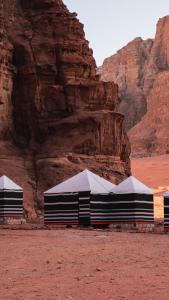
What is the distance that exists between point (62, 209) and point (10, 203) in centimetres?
388

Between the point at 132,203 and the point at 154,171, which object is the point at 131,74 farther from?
the point at 132,203

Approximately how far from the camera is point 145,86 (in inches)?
6629

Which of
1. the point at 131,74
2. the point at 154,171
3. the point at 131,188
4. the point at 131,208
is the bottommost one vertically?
the point at 131,208

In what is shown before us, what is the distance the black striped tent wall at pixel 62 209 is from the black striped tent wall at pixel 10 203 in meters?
2.67

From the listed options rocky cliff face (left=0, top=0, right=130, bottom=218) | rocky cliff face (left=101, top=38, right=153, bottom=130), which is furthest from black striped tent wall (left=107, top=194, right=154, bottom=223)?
rocky cliff face (left=101, top=38, right=153, bottom=130)

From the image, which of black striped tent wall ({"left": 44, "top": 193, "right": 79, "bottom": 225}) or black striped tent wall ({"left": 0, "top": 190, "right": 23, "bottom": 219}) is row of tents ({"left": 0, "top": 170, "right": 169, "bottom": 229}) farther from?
black striped tent wall ({"left": 0, "top": 190, "right": 23, "bottom": 219})

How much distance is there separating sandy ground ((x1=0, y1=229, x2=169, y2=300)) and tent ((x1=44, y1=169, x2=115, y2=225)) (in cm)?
1193

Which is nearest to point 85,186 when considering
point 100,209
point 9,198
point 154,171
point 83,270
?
point 100,209

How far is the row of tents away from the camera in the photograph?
94.2 feet

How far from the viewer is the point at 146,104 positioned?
534 ft

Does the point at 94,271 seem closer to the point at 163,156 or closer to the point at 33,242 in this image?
the point at 33,242

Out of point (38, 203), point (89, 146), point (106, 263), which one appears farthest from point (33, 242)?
point (89, 146)

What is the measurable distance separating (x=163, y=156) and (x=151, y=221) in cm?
9891

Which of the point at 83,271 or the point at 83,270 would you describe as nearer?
the point at 83,271
